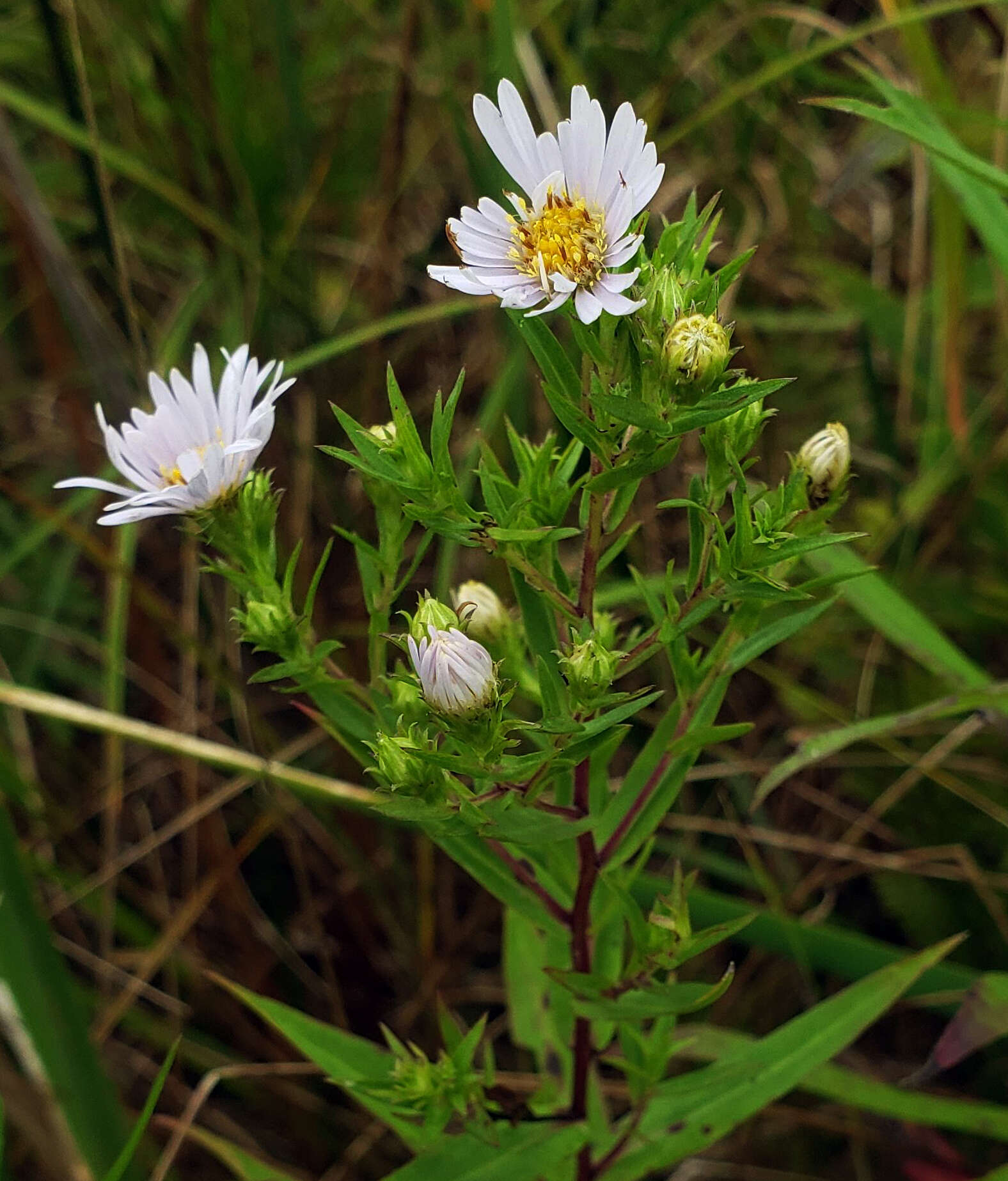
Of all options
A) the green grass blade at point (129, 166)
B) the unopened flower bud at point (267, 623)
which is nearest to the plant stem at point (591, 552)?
the unopened flower bud at point (267, 623)

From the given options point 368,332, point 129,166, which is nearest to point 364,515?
point 368,332

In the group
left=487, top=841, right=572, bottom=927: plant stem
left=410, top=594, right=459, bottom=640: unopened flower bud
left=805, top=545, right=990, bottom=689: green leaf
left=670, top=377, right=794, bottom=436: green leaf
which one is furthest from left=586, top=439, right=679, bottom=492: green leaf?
left=805, top=545, right=990, bottom=689: green leaf

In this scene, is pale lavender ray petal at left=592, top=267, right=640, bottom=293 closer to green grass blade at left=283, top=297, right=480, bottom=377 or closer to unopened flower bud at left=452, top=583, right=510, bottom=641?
unopened flower bud at left=452, top=583, right=510, bottom=641

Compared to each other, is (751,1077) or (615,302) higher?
(615,302)

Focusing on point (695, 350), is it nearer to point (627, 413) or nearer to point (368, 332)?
point (627, 413)

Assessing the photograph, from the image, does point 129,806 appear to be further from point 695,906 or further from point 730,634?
point 730,634
